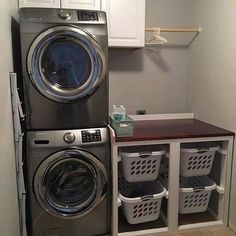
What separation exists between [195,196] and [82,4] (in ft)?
6.52

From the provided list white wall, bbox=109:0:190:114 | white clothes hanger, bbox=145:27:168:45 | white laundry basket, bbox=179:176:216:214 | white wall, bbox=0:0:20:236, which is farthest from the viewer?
white wall, bbox=109:0:190:114

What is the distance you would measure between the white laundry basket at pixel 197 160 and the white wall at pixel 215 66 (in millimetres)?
235

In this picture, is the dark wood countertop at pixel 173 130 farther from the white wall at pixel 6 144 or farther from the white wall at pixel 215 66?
the white wall at pixel 6 144

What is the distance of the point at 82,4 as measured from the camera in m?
2.29

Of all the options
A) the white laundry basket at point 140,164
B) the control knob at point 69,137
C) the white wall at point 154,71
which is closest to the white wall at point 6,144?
the control knob at point 69,137

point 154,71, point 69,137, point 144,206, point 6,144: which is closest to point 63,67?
point 69,137

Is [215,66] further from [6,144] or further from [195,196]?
[6,144]

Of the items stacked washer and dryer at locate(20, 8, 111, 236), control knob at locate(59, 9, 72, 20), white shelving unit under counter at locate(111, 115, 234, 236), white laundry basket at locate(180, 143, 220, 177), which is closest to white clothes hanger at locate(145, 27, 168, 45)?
stacked washer and dryer at locate(20, 8, 111, 236)

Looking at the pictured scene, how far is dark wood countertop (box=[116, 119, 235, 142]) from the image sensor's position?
7.01 feet

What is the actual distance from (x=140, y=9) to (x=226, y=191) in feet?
5.94

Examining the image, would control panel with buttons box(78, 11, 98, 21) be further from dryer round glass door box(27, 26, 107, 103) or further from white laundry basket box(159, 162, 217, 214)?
white laundry basket box(159, 162, 217, 214)

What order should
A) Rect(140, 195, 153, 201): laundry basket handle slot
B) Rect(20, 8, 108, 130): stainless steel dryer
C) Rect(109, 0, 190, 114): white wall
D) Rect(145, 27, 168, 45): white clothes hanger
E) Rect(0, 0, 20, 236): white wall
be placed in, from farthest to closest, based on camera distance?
Rect(109, 0, 190, 114): white wall < Rect(145, 27, 168, 45): white clothes hanger < Rect(140, 195, 153, 201): laundry basket handle slot < Rect(20, 8, 108, 130): stainless steel dryer < Rect(0, 0, 20, 236): white wall

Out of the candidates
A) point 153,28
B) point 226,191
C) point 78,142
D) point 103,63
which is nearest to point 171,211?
point 226,191

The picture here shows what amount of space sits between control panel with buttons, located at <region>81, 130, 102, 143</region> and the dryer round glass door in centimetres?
28
